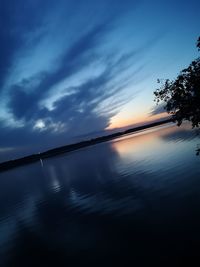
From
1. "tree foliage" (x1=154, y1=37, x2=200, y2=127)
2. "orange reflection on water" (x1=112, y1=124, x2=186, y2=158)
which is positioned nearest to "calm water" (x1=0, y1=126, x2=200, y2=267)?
"tree foliage" (x1=154, y1=37, x2=200, y2=127)

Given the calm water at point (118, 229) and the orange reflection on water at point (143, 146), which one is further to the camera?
the orange reflection on water at point (143, 146)

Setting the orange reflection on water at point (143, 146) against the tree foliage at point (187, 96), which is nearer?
the tree foliage at point (187, 96)

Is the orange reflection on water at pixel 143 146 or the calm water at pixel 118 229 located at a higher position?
the orange reflection on water at pixel 143 146

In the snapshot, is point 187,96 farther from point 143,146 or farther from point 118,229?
point 143,146

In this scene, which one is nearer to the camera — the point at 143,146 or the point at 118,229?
the point at 118,229

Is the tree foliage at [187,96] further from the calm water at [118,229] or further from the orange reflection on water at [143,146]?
the orange reflection on water at [143,146]

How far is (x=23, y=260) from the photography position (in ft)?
53.9

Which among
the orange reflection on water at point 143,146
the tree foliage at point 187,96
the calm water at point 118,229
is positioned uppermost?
the tree foliage at point 187,96

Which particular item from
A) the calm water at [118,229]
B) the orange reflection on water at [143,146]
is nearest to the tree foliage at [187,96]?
the calm water at [118,229]

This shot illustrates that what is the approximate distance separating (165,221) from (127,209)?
5.23 metres

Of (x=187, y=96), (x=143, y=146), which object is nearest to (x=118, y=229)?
(x=187, y=96)

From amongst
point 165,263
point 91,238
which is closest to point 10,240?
point 91,238

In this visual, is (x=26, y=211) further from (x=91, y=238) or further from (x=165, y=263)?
(x=165, y=263)

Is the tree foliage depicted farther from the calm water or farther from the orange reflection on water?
the orange reflection on water
